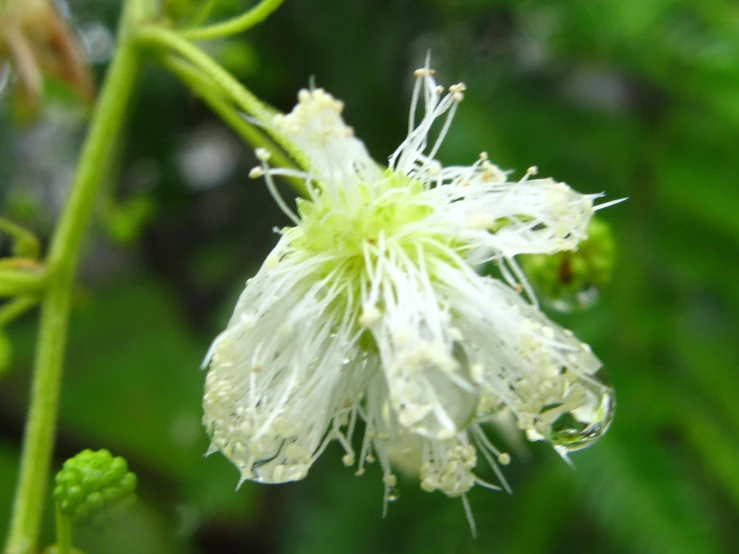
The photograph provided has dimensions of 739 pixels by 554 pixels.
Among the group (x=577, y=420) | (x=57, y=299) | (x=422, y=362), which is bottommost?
(x=577, y=420)

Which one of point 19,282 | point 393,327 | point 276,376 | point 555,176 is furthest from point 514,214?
point 555,176

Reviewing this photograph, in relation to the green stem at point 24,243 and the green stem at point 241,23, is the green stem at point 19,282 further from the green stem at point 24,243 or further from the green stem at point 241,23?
the green stem at point 241,23

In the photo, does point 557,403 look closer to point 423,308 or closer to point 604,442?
point 423,308

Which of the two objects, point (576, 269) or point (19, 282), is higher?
point (19, 282)

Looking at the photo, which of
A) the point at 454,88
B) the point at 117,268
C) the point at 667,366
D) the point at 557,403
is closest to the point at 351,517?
the point at 667,366

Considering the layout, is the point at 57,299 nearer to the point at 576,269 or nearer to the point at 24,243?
the point at 24,243

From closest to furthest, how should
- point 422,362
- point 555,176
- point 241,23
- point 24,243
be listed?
point 422,362, point 241,23, point 24,243, point 555,176

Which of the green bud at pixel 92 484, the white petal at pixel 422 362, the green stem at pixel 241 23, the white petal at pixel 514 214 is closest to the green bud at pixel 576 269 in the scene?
the white petal at pixel 514 214
